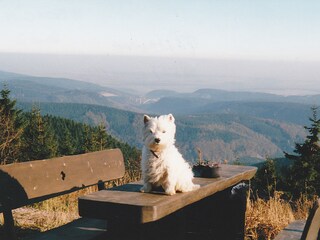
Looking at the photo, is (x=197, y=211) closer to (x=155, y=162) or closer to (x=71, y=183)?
(x=71, y=183)

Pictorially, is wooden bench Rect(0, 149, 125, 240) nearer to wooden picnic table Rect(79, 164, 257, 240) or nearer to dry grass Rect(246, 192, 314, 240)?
wooden picnic table Rect(79, 164, 257, 240)

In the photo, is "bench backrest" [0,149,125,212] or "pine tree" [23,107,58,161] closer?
"bench backrest" [0,149,125,212]

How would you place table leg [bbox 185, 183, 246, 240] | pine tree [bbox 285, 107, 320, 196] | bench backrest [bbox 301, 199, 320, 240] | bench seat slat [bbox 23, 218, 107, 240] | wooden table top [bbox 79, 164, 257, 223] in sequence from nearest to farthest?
bench backrest [bbox 301, 199, 320, 240] < wooden table top [bbox 79, 164, 257, 223] < bench seat slat [bbox 23, 218, 107, 240] < table leg [bbox 185, 183, 246, 240] < pine tree [bbox 285, 107, 320, 196]

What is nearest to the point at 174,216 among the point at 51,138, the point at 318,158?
the point at 318,158

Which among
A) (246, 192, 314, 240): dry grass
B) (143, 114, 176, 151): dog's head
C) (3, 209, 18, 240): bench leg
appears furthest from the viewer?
(246, 192, 314, 240): dry grass

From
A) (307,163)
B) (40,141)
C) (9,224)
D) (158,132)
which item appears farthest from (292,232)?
(40,141)

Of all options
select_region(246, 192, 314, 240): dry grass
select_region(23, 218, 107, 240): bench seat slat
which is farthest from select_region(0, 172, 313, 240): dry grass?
select_region(23, 218, 107, 240): bench seat slat
